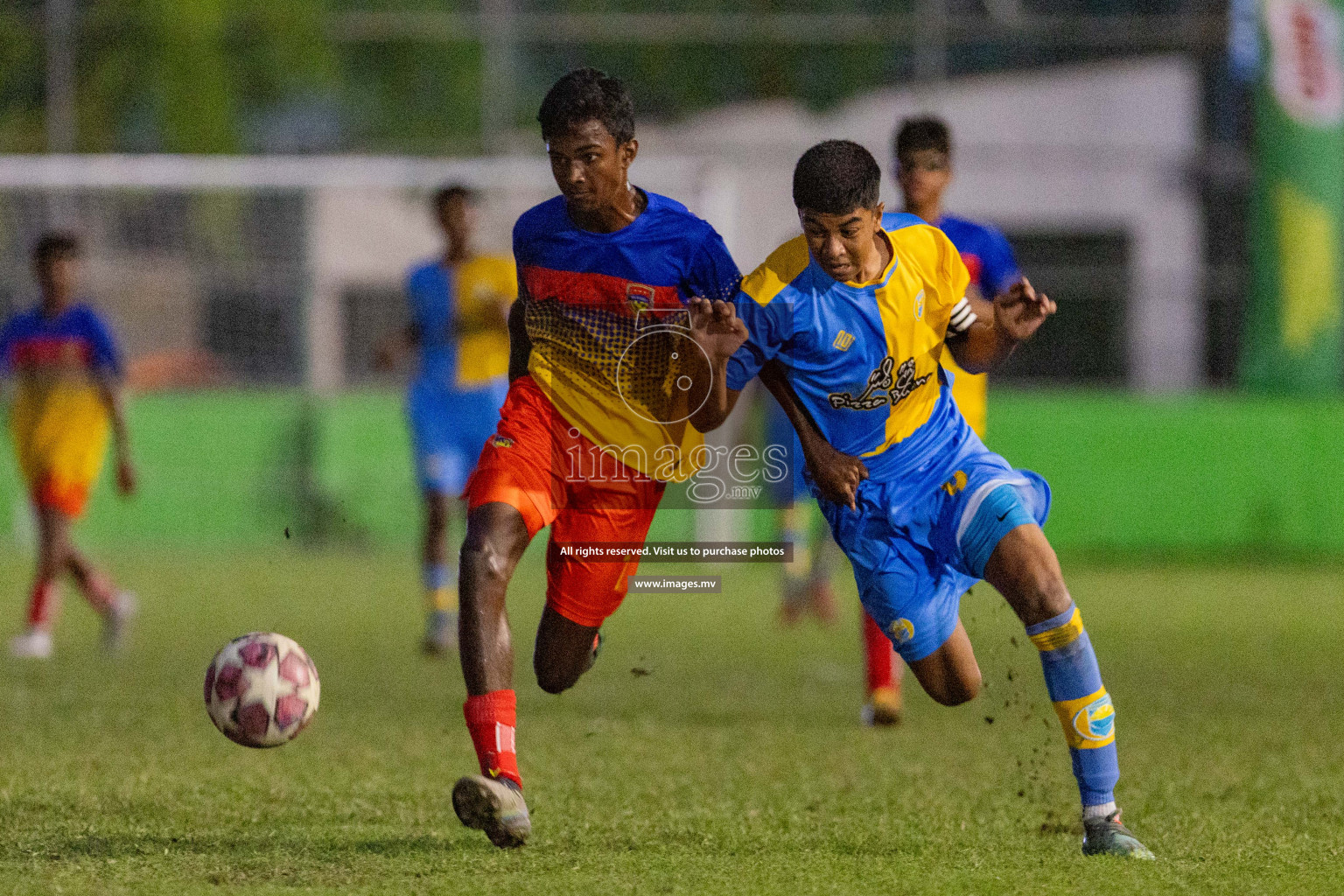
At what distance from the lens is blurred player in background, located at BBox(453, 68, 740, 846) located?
17.5 ft

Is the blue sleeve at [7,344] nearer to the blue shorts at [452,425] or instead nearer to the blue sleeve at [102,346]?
the blue sleeve at [102,346]

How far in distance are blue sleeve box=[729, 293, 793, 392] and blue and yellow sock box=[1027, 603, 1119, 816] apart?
3.47 feet

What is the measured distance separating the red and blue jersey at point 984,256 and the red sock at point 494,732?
10.5 ft

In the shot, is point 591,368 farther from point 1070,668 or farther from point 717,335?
point 1070,668

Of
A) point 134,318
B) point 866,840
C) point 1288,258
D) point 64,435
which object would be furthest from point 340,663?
point 1288,258

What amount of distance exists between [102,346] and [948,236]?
220 inches

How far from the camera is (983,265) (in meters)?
7.55

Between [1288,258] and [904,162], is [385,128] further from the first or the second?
[904,162]

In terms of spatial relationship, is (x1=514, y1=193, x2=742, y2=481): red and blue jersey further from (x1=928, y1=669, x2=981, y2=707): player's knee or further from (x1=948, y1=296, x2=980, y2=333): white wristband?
(x1=928, y1=669, x2=981, y2=707): player's knee

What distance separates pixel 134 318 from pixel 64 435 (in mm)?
7795

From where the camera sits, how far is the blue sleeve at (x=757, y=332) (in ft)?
17.3

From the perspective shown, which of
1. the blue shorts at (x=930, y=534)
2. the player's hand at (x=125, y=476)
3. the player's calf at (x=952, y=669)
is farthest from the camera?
the player's hand at (x=125, y=476)

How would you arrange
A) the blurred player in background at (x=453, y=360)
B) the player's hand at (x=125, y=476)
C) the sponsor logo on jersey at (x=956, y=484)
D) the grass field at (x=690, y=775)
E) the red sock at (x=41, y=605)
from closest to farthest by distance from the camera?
the grass field at (x=690, y=775) → the sponsor logo on jersey at (x=956, y=484) → the player's hand at (x=125, y=476) → the red sock at (x=41, y=605) → the blurred player in background at (x=453, y=360)

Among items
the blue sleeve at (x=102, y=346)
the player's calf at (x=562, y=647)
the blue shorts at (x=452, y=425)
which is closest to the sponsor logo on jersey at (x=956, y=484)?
the player's calf at (x=562, y=647)
